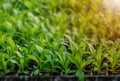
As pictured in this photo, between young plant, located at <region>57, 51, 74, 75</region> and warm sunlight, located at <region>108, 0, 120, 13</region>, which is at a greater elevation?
warm sunlight, located at <region>108, 0, 120, 13</region>

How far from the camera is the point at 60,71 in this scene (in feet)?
16.0

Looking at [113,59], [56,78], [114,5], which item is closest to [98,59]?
[113,59]

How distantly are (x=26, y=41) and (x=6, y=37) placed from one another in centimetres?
28

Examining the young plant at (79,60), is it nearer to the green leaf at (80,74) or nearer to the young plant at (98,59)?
the green leaf at (80,74)

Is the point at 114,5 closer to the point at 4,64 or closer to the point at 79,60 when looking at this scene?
the point at 79,60

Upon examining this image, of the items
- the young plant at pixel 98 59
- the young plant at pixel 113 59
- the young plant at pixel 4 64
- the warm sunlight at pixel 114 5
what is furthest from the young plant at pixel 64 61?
the warm sunlight at pixel 114 5

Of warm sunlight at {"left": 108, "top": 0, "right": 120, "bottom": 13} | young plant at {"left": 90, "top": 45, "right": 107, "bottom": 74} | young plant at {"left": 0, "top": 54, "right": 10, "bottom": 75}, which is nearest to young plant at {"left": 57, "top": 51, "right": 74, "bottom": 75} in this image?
young plant at {"left": 90, "top": 45, "right": 107, "bottom": 74}

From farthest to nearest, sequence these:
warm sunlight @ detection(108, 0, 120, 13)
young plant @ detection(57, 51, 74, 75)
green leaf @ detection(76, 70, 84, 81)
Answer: warm sunlight @ detection(108, 0, 120, 13) < young plant @ detection(57, 51, 74, 75) < green leaf @ detection(76, 70, 84, 81)

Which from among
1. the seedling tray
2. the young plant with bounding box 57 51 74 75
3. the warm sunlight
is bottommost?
the seedling tray

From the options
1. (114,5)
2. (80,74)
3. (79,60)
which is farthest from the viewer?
(114,5)

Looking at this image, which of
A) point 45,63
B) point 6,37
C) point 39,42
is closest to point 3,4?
point 6,37

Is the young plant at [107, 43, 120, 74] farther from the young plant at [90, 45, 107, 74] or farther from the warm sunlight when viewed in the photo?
the warm sunlight

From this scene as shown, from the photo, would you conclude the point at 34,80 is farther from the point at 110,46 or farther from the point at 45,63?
the point at 110,46

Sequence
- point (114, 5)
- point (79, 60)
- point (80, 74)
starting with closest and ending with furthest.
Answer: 1. point (80, 74)
2. point (79, 60)
3. point (114, 5)
